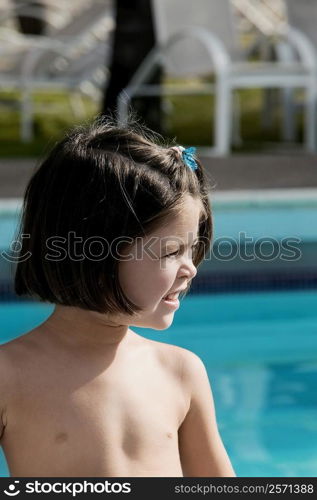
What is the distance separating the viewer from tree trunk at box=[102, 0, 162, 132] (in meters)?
8.82

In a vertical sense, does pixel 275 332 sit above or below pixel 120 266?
below

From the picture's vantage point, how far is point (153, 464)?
188cm

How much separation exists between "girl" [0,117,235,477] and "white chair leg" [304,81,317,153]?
6311 mm

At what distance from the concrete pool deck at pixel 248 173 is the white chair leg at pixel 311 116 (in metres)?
0.45

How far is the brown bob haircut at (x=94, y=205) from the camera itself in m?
1.73

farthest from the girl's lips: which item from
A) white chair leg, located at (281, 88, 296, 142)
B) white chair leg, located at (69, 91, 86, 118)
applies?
white chair leg, located at (69, 91, 86, 118)

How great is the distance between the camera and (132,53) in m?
8.98

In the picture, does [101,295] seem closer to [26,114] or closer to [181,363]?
[181,363]

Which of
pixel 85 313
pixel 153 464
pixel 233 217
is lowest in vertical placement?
pixel 233 217

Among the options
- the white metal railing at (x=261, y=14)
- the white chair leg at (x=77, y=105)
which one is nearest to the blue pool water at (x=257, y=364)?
the white chair leg at (x=77, y=105)

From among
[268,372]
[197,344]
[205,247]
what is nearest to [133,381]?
[205,247]

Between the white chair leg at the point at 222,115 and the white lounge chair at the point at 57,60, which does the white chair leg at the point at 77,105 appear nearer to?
the white lounge chair at the point at 57,60

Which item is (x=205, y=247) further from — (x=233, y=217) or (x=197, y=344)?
(x=233, y=217)

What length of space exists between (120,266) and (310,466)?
195 cm
